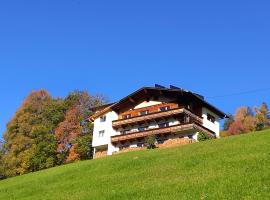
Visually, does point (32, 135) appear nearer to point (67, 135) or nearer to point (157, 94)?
point (67, 135)

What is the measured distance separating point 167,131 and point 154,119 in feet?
16.0

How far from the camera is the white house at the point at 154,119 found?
68500mm

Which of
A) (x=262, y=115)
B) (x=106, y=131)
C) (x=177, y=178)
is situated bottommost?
(x=177, y=178)

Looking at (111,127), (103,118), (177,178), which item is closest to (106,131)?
(111,127)

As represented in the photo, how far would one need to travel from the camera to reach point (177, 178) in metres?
26.9

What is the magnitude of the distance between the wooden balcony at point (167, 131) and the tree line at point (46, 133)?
12567 mm

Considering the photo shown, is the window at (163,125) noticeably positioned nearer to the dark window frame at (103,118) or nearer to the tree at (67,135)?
the dark window frame at (103,118)

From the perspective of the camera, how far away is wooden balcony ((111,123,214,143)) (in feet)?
217

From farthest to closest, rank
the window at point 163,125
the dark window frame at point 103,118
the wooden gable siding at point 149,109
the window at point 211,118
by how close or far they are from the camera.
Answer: the dark window frame at point 103,118 < the window at point 211,118 < the wooden gable siding at point 149,109 < the window at point 163,125

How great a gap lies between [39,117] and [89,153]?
41.5 ft

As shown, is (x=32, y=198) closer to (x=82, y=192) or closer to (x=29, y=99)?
(x=82, y=192)

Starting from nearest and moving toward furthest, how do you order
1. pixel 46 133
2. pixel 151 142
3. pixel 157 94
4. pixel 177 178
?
pixel 177 178
pixel 151 142
pixel 157 94
pixel 46 133

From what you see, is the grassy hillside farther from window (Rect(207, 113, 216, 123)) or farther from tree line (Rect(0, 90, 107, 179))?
tree line (Rect(0, 90, 107, 179))

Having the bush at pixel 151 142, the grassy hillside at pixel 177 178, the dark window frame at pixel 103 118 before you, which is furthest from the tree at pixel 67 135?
the grassy hillside at pixel 177 178
